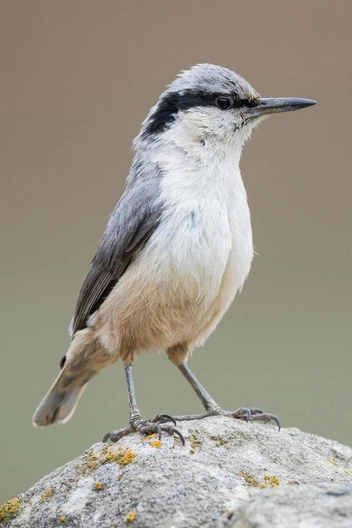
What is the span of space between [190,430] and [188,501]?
2.02 feet

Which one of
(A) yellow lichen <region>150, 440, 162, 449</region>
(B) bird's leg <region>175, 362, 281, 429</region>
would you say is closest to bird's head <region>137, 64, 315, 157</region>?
(B) bird's leg <region>175, 362, 281, 429</region>

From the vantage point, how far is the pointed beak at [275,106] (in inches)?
133

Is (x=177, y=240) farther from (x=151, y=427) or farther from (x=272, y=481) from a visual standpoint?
(x=272, y=481)

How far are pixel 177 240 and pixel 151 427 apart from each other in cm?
79

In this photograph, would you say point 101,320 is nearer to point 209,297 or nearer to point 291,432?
point 209,297

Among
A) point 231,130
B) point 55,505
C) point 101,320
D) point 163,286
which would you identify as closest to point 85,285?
point 101,320

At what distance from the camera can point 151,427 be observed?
2.57m

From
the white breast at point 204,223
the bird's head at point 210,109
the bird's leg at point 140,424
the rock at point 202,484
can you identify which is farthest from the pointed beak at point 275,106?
the rock at point 202,484

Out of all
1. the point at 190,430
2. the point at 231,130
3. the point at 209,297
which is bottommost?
the point at 190,430

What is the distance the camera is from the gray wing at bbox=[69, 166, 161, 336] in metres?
3.11

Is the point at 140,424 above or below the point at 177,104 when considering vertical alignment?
below

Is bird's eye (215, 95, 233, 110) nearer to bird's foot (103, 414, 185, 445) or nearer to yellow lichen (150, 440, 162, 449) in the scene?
bird's foot (103, 414, 185, 445)

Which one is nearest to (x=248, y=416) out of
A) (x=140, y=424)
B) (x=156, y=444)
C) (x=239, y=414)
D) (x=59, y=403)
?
(x=239, y=414)

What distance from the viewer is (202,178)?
3105 millimetres
